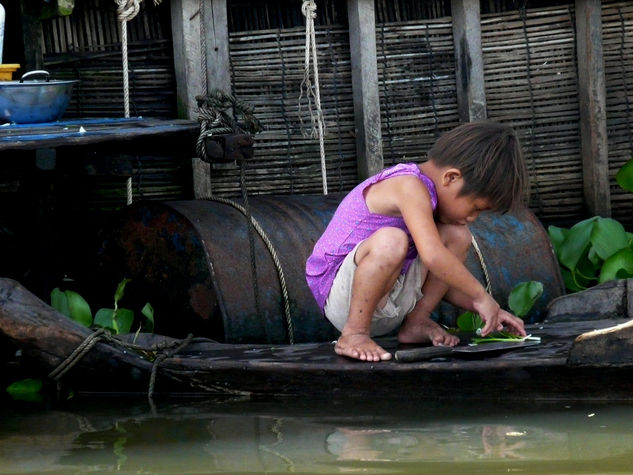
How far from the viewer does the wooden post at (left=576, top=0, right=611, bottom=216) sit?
21.7 ft

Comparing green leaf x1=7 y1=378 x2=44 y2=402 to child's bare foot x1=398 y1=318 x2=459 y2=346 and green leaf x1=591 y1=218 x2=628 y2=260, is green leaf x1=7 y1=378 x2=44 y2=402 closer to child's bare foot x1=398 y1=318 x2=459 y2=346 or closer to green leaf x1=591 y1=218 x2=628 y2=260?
child's bare foot x1=398 y1=318 x2=459 y2=346

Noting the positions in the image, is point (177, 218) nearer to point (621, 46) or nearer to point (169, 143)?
point (169, 143)

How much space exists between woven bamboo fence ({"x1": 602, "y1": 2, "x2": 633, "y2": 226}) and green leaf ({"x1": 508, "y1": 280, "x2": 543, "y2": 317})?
1.51m

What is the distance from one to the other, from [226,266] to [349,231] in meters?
0.89

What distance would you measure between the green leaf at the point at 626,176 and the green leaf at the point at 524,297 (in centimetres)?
111

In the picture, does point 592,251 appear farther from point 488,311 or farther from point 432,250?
point 432,250

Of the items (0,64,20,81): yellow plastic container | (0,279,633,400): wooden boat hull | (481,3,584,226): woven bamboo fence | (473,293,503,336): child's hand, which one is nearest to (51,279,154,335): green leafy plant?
(0,279,633,400): wooden boat hull

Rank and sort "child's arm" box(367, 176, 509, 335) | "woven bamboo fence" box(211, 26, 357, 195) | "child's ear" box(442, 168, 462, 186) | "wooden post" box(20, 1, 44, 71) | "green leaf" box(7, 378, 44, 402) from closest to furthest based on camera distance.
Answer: "child's arm" box(367, 176, 509, 335) → "child's ear" box(442, 168, 462, 186) → "green leaf" box(7, 378, 44, 402) → "wooden post" box(20, 1, 44, 71) → "woven bamboo fence" box(211, 26, 357, 195)

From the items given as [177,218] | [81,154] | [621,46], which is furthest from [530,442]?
[621,46]

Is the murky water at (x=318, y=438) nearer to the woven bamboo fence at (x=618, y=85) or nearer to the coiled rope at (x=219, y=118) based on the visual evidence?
the coiled rope at (x=219, y=118)

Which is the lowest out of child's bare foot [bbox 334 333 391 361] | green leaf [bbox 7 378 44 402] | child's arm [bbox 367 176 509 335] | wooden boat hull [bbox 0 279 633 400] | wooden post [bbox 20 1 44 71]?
green leaf [bbox 7 378 44 402]

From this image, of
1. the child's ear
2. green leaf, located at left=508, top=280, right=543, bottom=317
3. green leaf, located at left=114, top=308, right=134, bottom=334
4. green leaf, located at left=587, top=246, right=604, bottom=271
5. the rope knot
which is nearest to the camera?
the child's ear

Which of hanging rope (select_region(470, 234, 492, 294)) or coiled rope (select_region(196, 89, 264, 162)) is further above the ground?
coiled rope (select_region(196, 89, 264, 162))

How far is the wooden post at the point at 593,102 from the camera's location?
6617mm
